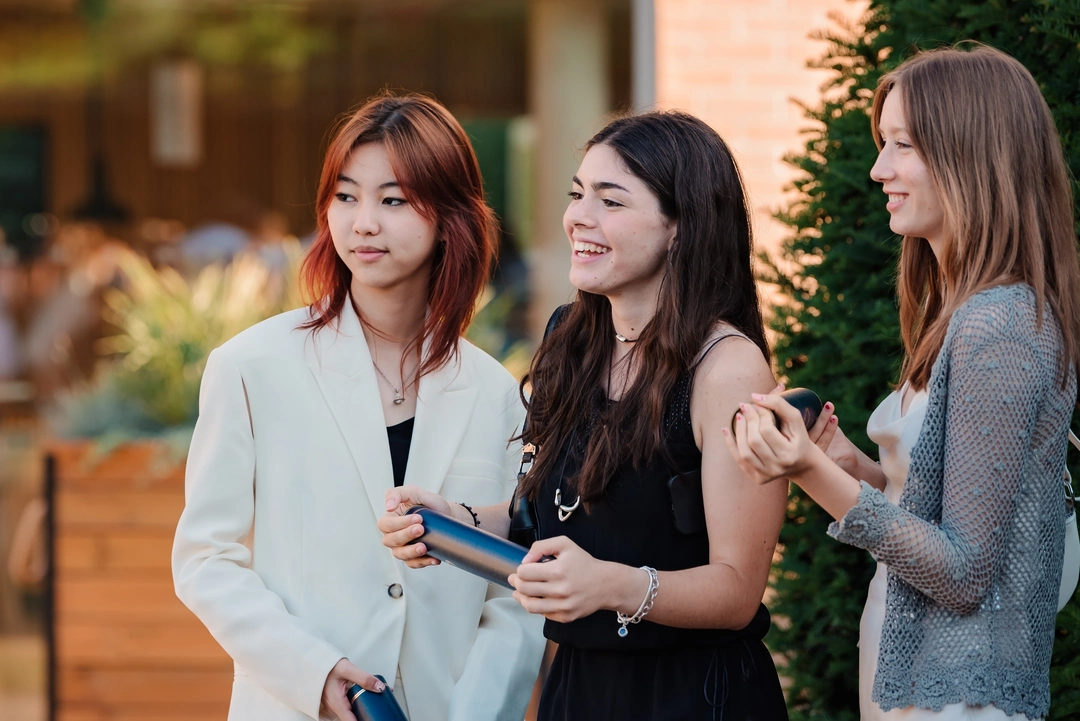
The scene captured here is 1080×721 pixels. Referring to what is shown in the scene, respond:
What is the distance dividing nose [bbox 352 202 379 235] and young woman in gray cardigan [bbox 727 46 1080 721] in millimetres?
997

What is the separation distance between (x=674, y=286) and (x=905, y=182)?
0.41 meters

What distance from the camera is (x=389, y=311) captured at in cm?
252

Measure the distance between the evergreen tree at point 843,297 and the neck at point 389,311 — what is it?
0.96 meters

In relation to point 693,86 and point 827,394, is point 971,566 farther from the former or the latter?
point 693,86

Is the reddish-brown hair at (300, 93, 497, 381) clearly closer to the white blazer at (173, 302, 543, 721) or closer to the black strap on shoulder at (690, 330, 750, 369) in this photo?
the white blazer at (173, 302, 543, 721)

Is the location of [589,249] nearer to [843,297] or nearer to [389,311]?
[389,311]

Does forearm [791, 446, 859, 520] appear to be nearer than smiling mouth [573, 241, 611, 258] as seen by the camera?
Yes

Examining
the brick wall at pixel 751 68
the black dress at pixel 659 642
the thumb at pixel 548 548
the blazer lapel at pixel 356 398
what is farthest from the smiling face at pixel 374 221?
the brick wall at pixel 751 68

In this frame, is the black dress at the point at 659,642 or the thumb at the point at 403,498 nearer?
the black dress at the point at 659,642

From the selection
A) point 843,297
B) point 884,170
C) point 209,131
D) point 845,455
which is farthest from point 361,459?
point 209,131

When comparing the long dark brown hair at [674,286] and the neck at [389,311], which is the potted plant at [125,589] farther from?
the long dark brown hair at [674,286]

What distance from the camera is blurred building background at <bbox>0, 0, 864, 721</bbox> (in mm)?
7246

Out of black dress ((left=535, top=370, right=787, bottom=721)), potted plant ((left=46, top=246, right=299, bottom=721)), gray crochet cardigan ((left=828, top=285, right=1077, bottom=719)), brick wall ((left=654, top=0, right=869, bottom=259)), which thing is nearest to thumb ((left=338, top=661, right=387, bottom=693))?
black dress ((left=535, top=370, right=787, bottom=721))

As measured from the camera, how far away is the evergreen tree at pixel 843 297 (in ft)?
8.72
